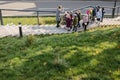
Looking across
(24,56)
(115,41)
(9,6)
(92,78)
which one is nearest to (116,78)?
(92,78)

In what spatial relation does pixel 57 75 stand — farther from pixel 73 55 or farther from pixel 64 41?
pixel 64 41

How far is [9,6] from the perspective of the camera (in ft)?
89.8

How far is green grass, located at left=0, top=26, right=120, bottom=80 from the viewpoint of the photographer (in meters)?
7.47

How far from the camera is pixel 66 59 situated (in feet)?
27.1

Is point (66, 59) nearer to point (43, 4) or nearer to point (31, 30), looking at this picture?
point (31, 30)

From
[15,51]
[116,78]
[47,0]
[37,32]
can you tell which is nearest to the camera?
[116,78]

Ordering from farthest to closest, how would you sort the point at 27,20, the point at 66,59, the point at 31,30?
the point at 27,20 → the point at 31,30 → the point at 66,59

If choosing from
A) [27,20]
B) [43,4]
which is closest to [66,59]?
[27,20]

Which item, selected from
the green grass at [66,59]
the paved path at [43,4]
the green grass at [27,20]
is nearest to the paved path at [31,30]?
the green grass at [27,20]

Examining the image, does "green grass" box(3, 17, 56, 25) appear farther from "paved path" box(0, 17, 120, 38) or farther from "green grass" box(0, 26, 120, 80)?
"green grass" box(0, 26, 120, 80)

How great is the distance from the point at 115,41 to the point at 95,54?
52.3 inches

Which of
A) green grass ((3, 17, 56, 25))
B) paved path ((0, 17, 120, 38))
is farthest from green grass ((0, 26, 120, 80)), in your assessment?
green grass ((3, 17, 56, 25))

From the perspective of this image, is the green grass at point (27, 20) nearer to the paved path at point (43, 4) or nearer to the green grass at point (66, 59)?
the paved path at point (43, 4)

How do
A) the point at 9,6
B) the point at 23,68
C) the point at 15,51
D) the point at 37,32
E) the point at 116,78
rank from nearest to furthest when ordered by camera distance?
the point at 116,78 → the point at 23,68 → the point at 15,51 → the point at 37,32 → the point at 9,6
